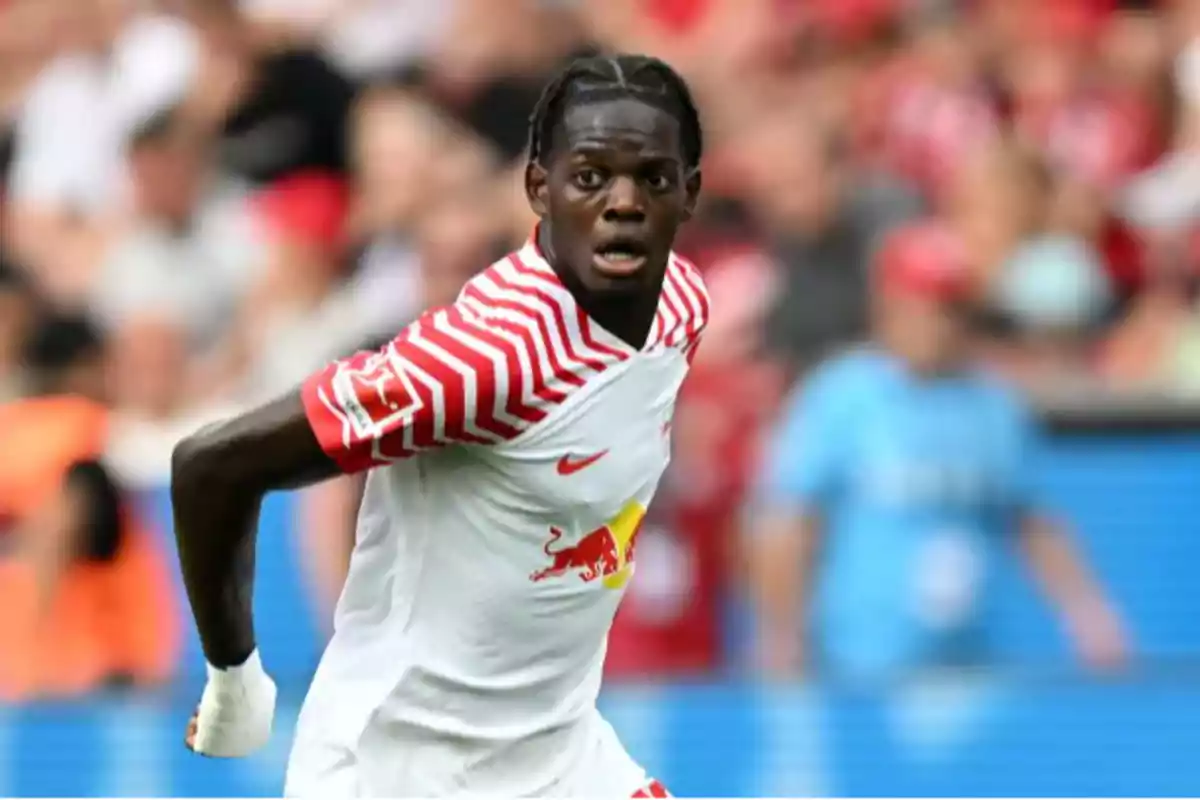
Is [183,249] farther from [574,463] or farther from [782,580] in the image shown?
[574,463]

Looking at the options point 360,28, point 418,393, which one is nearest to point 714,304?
point 360,28

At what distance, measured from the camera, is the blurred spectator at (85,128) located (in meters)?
9.62

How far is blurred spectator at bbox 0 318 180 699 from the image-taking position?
7.67m

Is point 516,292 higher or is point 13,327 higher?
point 13,327

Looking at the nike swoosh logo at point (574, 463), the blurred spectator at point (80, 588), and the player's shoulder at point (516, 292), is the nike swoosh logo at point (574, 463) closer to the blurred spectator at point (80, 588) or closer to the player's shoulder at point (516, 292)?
the player's shoulder at point (516, 292)

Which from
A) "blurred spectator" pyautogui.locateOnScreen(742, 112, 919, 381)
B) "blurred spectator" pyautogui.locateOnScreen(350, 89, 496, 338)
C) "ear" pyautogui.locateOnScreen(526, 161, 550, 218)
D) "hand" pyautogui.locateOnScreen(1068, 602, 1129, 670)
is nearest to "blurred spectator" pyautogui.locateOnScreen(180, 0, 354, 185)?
"blurred spectator" pyautogui.locateOnScreen(350, 89, 496, 338)

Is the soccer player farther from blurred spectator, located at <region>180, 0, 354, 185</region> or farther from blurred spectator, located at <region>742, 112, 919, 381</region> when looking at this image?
blurred spectator, located at <region>180, 0, 354, 185</region>

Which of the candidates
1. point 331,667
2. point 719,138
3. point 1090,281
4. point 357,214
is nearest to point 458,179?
point 357,214

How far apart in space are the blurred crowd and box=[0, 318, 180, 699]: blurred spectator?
16 millimetres

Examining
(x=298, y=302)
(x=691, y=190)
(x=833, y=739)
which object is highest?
(x=298, y=302)

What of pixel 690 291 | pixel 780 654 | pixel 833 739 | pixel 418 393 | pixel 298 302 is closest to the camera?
pixel 418 393

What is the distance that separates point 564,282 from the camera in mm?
3752

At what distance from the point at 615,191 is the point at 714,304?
5.02 metres

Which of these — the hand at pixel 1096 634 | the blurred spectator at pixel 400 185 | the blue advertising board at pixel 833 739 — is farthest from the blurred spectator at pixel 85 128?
the hand at pixel 1096 634
